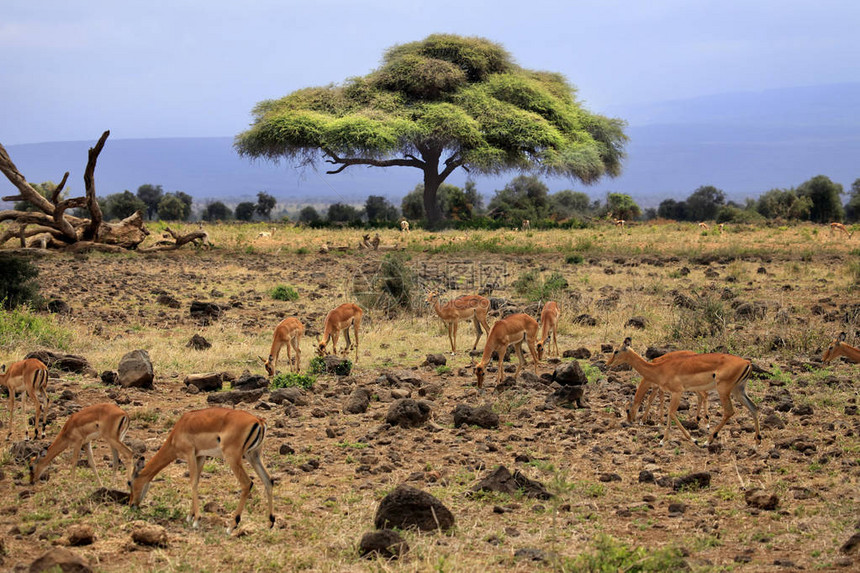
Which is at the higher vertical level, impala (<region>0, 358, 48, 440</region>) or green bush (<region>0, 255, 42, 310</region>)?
green bush (<region>0, 255, 42, 310</region>)

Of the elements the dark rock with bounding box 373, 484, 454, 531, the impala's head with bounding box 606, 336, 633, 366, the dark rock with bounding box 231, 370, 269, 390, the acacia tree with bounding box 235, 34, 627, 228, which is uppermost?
the acacia tree with bounding box 235, 34, 627, 228

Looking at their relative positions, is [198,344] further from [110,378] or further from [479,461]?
[479,461]

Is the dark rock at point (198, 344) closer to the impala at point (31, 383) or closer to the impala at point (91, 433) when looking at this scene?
the impala at point (31, 383)

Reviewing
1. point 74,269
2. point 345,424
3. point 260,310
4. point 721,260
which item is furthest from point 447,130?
point 345,424

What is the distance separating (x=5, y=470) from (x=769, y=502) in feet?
19.8

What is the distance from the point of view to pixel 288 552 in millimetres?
5523

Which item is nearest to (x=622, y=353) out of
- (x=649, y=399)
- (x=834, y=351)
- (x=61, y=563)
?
(x=649, y=399)

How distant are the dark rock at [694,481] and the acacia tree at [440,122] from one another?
36.1 metres

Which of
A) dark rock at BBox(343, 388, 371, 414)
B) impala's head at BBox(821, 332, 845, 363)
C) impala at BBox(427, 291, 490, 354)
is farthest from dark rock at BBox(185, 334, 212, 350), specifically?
impala's head at BBox(821, 332, 845, 363)

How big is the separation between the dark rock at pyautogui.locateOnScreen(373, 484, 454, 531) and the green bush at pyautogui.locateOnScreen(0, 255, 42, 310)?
1185 cm

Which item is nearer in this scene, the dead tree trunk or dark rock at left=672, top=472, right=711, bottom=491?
dark rock at left=672, top=472, right=711, bottom=491

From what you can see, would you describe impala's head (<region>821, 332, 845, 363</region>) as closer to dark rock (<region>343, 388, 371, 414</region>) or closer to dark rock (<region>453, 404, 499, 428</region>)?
dark rock (<region>453, 404, 499, 428</region>)

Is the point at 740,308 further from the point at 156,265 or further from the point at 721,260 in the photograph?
the point at 156,265

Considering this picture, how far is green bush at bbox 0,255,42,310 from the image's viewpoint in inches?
614
